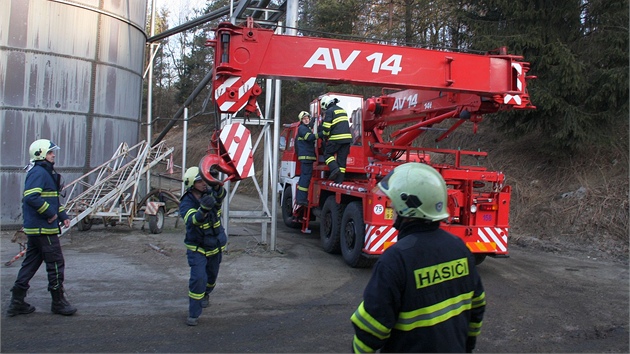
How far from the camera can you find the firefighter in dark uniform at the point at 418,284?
7.29 feet

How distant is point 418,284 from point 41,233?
4883 millimetres

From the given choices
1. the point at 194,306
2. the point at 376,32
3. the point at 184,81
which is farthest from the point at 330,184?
the point at 184,81

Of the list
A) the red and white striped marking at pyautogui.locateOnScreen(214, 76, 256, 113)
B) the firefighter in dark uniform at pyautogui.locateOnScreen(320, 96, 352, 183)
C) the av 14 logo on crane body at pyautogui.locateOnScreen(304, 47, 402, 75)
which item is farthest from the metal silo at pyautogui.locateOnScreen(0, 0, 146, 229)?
the av 14 logo on crane body at pyautogui.locateOnScreen(304, 47, 402, 75)

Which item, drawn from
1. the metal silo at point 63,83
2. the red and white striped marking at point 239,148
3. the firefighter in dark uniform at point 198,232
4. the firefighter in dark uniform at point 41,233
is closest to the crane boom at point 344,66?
the red and white striped marking at point 239,148

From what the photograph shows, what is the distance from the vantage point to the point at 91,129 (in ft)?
42.4

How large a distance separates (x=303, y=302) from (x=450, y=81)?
143 inches

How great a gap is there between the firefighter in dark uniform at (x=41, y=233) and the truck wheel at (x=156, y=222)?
5.48 m

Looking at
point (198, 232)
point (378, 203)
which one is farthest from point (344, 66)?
point (198, 232)

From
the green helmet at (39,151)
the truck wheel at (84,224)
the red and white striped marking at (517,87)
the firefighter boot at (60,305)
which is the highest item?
the red and white striped marking at (517,87)

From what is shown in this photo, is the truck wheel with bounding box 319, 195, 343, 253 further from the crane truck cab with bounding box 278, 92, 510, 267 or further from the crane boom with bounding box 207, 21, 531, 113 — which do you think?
the crane boom with bounding box 207, 21, 531, 113

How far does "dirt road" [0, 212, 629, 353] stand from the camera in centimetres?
499

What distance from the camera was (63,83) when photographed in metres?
12.3

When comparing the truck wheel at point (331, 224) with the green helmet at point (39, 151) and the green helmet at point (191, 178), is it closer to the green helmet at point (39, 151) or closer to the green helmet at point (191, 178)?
the green helmet at point (191, 178)

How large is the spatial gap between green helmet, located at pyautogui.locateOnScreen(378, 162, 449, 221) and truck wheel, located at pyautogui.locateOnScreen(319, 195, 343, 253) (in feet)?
21.7
